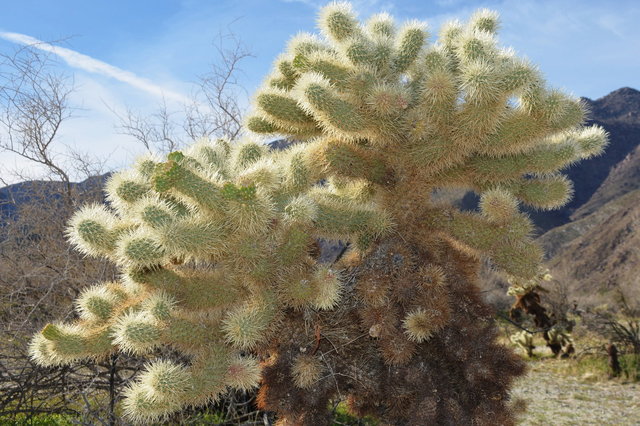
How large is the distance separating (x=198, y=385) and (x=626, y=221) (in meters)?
56.0

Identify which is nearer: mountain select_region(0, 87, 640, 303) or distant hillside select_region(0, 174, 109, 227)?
distant hillside select_region(0, 174, 109, 227)

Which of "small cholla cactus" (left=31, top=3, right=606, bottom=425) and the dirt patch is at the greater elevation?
"small cholla cactus" (left=31, top=3, right=606, bottom=425)

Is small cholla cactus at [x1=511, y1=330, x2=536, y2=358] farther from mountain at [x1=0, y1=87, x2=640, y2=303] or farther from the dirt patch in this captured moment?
mountain at [x1=0, y1=87, x2=640, y2=303]

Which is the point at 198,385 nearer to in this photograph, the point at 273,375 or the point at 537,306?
the point at 273,375

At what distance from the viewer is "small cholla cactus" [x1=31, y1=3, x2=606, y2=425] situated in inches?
94.3

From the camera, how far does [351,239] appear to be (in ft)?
9.98

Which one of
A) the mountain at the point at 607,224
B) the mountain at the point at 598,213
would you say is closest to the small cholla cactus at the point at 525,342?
the mountain at the point at 607,224

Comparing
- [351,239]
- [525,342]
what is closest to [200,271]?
[351,239]

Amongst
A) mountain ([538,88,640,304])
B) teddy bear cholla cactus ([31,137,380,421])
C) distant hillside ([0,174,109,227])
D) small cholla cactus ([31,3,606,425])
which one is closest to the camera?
teddy bear cholla cactus ([31,137,380,421])

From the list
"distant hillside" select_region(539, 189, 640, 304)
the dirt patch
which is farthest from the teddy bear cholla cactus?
"distant hillside" select_region(539, 189, 640, 304)

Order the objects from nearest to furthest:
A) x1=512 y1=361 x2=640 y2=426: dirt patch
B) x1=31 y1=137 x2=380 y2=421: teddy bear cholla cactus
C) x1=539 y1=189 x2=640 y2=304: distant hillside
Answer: x1=31 y1=137 x2=380 y2=421: teddy bear cholla cactus < x1=512 y1=361 x2=640 y2=426: dirt patch < x1=539 y1=189 x2=640 y2=304: distant hillside

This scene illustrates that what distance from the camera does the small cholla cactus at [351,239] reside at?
7.86 ft

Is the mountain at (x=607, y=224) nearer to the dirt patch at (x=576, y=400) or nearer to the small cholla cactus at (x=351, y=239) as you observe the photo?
the dirt patch at (x=576, y=400)

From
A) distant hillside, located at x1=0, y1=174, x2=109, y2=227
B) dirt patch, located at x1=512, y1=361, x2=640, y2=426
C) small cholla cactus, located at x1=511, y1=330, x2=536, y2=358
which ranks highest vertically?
distant hillside, located at x1=0, y1=174, x2=109, y2=227
